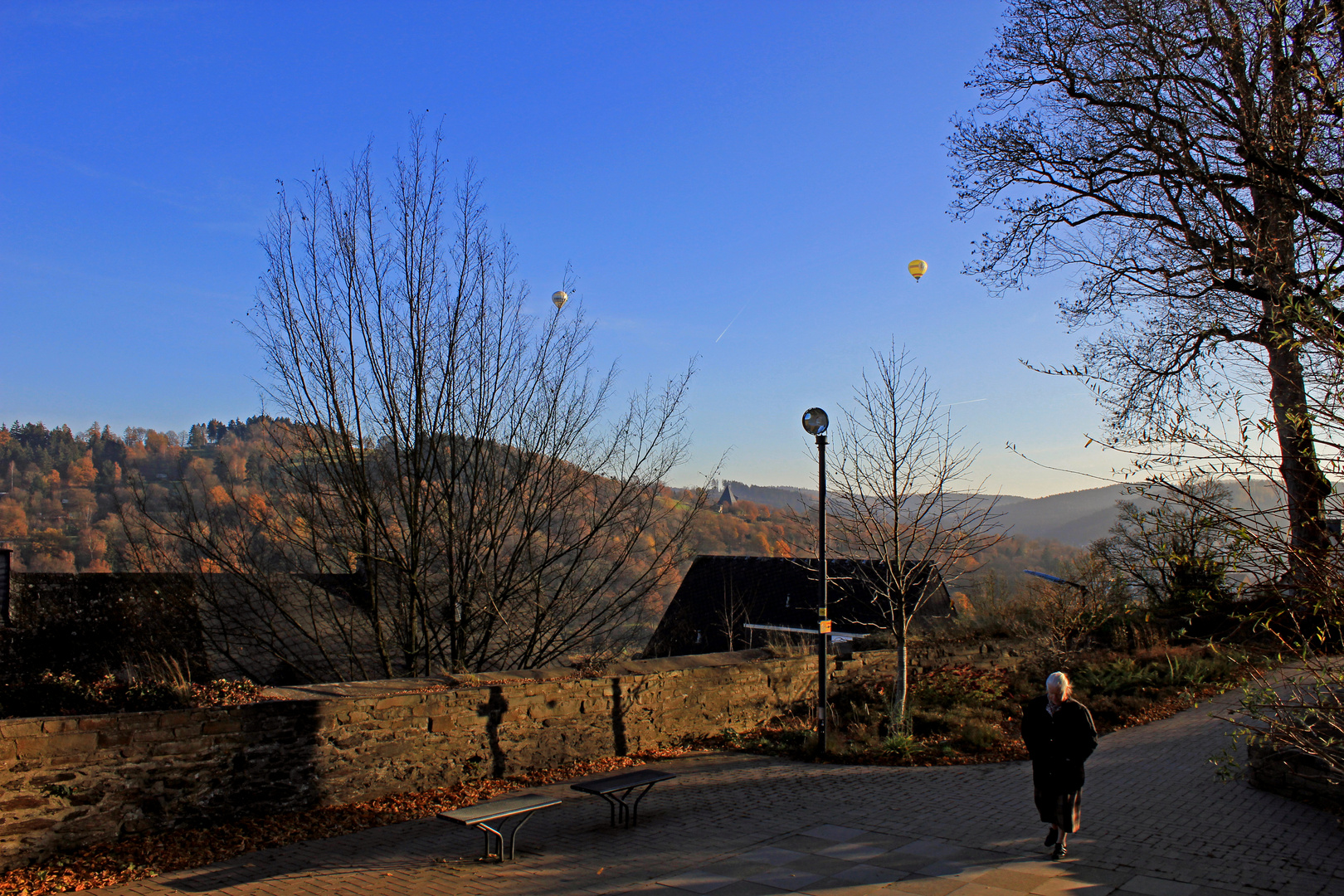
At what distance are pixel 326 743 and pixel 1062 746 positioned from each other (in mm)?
6562

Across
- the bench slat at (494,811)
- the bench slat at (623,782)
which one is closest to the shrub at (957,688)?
the bench slat at (623,782)

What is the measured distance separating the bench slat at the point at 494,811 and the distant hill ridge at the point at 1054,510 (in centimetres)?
510

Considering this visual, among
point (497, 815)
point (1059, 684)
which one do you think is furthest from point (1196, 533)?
point (497, 815)

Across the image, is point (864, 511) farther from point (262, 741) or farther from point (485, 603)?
point (262, 741)

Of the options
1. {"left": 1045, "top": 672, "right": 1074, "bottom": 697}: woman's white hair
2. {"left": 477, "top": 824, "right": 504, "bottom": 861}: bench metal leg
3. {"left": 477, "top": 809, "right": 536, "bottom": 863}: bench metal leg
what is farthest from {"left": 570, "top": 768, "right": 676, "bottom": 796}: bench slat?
{"left": 1045, "top": 672, "right": 1074, "bottom": 697}: woman's white hair

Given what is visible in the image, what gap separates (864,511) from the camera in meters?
11.8

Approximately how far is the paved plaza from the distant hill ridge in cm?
294

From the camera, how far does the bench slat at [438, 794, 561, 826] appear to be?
638cm

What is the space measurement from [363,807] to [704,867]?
3.80m

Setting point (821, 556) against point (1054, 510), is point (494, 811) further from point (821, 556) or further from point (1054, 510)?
point (1054, 510)

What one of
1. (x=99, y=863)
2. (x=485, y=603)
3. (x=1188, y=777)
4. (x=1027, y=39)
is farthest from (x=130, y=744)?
(x=1027, y=39)

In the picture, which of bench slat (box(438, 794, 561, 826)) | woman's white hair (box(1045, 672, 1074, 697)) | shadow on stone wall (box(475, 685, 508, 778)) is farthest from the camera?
shadow on stone wall (box(475, 685, 508, 778))

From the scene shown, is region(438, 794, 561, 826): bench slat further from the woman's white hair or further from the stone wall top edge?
A: the woman's white hair

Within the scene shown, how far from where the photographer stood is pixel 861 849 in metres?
6.42
